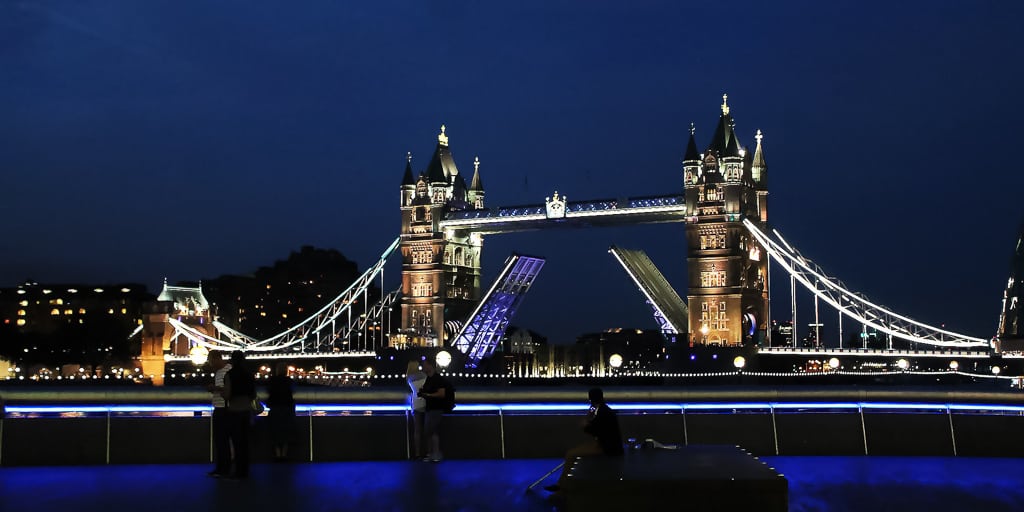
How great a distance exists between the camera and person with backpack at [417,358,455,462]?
15.0 metres

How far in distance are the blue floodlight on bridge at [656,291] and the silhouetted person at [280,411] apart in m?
61.1

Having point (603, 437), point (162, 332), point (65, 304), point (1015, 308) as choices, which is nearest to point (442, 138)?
point (162, 332)

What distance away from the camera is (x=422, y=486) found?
12.8 meters

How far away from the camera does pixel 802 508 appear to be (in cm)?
1104

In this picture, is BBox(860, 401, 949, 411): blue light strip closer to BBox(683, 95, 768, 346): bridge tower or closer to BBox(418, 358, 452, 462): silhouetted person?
BBox(418, 358, 452, 462): silhouetted person

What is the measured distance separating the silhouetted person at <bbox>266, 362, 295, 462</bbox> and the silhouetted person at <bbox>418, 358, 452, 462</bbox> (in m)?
1.65

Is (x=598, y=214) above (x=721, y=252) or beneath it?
above

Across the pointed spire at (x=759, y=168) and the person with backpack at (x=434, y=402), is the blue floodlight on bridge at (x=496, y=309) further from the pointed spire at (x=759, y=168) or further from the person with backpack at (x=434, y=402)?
the person with backpack at (x=434, y=402)

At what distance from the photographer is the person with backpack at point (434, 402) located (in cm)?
1504

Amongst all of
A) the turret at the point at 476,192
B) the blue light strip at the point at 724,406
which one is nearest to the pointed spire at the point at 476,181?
the turret at the point at 476,192

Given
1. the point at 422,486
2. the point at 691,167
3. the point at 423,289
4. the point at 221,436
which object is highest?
the point at 691,167

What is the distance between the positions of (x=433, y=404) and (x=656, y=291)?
66.1 m

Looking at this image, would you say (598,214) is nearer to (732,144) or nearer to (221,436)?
(732,144)

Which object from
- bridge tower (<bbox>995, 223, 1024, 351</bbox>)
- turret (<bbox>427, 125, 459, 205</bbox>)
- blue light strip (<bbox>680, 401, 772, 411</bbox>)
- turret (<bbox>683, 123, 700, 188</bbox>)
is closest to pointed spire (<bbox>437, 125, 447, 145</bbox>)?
turret (<bbox>427, 125, 459, 205</bbox>)
